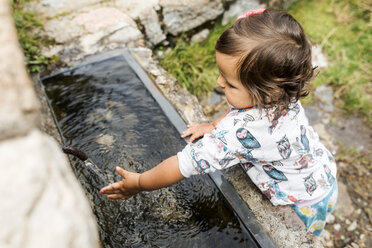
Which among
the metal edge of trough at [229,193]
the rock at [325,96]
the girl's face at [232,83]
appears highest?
the girl's face at [232,83]

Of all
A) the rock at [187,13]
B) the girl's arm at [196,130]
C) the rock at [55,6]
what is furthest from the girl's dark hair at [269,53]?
the rock at [55,6]

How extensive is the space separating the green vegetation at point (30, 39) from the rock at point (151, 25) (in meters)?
0.89

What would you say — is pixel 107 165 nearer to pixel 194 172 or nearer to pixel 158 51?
pixel 194 172

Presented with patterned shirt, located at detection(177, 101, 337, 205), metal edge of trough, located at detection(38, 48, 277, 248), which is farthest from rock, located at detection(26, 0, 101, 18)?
patterned shirt, located at detection(177, 101, 337, 205)

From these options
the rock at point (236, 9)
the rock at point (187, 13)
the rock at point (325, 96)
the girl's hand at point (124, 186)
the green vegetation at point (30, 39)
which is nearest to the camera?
the girl's hand at point (124, 186)

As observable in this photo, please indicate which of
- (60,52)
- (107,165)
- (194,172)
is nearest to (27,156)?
(194,172)

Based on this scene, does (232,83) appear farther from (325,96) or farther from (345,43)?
(345,43)

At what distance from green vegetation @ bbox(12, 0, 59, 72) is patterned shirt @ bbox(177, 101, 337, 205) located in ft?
5.19

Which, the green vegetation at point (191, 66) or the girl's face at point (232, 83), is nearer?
the girl's face at point (232, 83)

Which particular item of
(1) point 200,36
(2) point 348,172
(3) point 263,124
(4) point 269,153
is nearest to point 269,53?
(3) point 263,124

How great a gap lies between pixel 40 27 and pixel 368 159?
330 cm

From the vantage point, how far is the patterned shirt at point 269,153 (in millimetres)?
1405

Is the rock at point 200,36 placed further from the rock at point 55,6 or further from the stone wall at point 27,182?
the stone wall at point 27,182

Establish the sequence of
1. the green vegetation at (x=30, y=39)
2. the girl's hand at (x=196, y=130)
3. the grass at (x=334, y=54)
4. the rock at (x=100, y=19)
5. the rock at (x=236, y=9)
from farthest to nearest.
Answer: the rock at (x=236, y=9), the grass at (x=334, y=54), the rock at (x=100, y=19), the green vegetation at (x=30, y=39), the girl's hand at (x=196, y=130)
